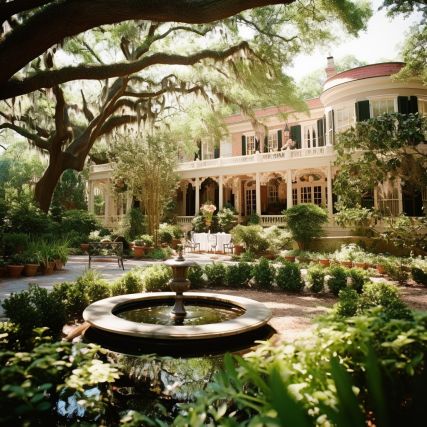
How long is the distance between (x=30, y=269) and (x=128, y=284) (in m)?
5.35

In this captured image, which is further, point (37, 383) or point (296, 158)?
point (296, 158)

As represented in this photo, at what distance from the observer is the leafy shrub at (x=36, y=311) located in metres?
4.68

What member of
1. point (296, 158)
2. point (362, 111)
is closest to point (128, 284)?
point (296, 158)

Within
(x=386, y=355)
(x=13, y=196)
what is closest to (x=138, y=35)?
(x=13, y=196)

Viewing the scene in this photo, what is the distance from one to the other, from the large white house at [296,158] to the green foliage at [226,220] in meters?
1.76

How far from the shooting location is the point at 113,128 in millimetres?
18938

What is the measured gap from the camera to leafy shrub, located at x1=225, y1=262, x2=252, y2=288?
10727mm

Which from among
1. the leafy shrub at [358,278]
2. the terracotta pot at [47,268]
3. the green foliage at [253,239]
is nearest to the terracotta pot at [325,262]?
the green foliage at [253,239]

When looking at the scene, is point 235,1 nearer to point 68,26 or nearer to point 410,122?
point 68,26

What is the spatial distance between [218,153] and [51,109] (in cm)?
1334

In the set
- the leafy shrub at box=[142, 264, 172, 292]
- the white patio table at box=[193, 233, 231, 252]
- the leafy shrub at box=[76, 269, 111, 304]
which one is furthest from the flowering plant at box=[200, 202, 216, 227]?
the leafy shrub at box=[76, 269, 111, 304]

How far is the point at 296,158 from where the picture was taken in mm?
21812

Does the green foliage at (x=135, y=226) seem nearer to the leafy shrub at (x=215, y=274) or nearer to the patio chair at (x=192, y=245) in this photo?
the patio chair at (x=192, y=245)

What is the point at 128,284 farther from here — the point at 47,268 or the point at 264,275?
the point at 47,268
